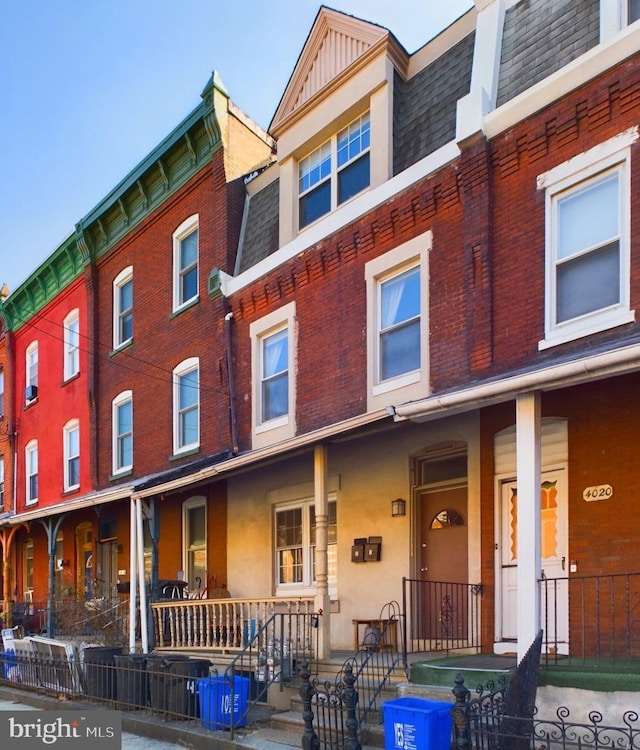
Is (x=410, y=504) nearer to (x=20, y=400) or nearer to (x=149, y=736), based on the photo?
(x=149, y=736)

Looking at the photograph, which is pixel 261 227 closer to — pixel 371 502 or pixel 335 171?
pixel 335 171

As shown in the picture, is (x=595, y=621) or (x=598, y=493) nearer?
(x=595, y=621)

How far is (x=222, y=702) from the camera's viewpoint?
28.8 ft

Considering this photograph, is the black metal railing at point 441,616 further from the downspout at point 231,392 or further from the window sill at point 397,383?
the downspout at point 231,392

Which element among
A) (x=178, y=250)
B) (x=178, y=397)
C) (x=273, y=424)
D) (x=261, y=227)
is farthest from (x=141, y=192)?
(x=273, y=424)

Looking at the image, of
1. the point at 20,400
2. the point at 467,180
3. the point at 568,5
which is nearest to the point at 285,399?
the point at 467,180

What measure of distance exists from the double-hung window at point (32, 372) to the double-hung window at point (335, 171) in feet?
41.0

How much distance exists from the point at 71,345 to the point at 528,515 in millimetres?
15615

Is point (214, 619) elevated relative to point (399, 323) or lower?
lower

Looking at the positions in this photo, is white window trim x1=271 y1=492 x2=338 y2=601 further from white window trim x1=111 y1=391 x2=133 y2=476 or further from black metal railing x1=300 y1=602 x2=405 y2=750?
white window trim x1=111 y1=391 x2=133 y2=476

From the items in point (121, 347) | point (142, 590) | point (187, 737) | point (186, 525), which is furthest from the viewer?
point (121, 347)

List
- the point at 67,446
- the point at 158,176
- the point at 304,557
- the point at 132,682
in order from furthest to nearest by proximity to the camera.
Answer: the point at 67,446, the point at 158,176, the point at 304,557, the point at 132,682

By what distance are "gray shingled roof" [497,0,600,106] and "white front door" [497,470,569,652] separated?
4819 mm

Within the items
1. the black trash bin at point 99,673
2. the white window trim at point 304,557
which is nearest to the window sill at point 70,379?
the white window trim at point 304,557
